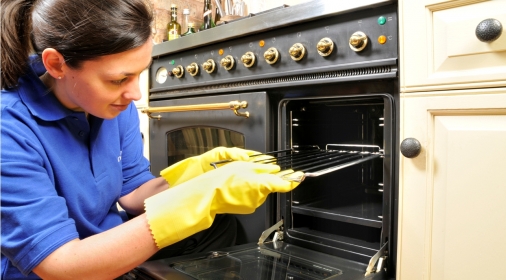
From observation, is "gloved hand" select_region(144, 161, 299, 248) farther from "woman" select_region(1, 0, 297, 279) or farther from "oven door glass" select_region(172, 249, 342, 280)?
"oven door glass" select_region(172, 249, 342, 280)

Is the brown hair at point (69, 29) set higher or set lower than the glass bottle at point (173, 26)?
lower

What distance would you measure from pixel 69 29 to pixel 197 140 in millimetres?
668

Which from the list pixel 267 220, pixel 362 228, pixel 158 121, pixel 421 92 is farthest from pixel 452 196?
pixel 158 121

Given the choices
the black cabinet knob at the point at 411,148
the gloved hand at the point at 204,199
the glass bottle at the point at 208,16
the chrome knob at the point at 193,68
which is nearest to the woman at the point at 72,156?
the gloved hand at the point at 204,199

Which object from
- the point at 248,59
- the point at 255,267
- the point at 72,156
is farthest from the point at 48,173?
the point at 248,59

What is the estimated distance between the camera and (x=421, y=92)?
0.76 metres

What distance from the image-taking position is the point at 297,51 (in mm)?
960

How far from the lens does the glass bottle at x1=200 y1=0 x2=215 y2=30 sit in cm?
175

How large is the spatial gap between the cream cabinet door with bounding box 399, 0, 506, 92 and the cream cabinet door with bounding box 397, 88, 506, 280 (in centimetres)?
2

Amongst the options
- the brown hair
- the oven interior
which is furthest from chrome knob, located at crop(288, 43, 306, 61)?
the brown hair

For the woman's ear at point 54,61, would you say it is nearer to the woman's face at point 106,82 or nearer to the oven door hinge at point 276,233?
the woman's face at point 106,82

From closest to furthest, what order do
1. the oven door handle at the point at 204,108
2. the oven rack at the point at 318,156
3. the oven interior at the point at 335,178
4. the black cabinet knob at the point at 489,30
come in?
the black cabinet knob at the point at 489,30 < the oven rack at the point at 318,156 < the oven interior at the point at 335,178 < the oven door handle at the point at 204,108

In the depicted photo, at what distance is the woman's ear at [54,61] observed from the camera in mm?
739

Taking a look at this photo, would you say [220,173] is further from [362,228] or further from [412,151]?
[362,228]
